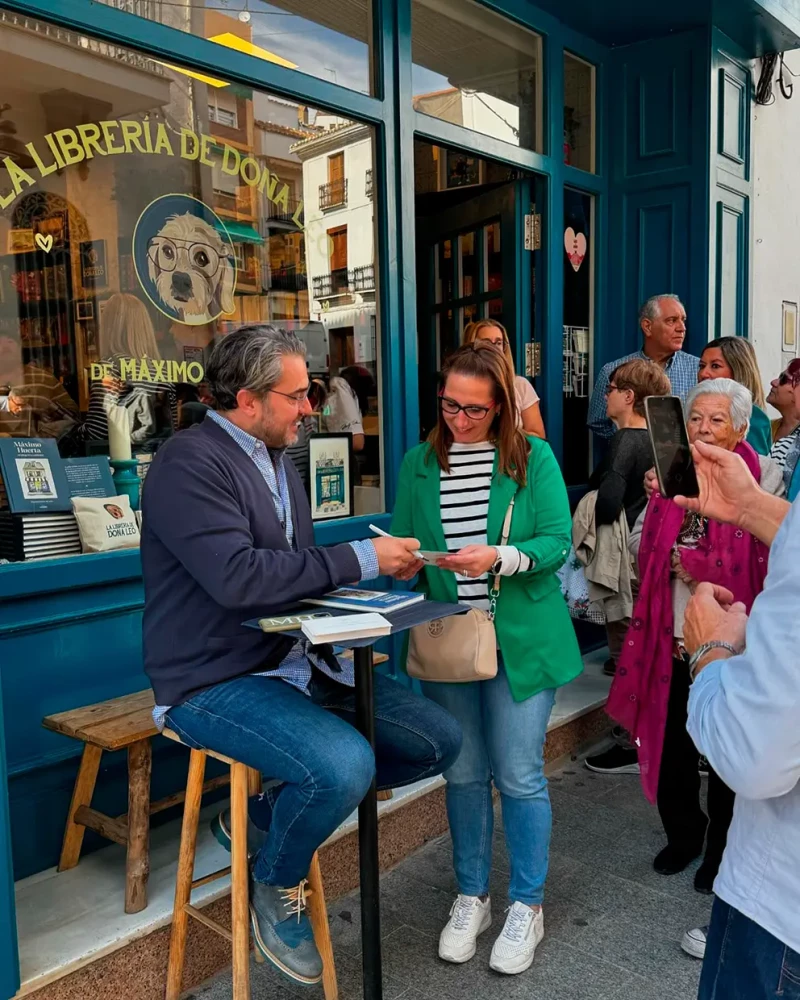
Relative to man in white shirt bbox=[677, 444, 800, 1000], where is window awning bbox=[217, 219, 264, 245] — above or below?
above

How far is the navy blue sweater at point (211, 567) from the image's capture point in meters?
2.16

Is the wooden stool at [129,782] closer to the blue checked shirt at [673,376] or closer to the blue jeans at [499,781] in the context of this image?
the blue jeans at [499,781]

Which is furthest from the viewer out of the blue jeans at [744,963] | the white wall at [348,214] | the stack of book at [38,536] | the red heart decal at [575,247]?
the red heart decal at [575,247]

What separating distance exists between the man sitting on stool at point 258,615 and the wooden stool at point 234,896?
0.05 metres

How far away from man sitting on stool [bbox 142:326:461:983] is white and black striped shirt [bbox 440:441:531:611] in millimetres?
351

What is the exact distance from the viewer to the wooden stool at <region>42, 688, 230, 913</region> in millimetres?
2549

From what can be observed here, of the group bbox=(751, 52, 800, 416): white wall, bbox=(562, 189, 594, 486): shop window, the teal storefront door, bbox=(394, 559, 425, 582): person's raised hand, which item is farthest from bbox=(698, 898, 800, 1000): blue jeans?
bbox=(751, 52, 800, 416): white wall

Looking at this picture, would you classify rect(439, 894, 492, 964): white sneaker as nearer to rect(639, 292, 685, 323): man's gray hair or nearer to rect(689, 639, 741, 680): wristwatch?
rect(689, 639, 741, 680): wristwatch

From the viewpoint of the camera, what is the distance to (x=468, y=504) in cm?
277

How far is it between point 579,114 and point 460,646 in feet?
12.4

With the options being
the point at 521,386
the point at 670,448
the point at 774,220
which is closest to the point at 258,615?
the point at 670,448

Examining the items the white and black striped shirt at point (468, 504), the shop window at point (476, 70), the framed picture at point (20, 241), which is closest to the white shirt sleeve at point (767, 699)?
the white and black striped shirt at point (468, 504)

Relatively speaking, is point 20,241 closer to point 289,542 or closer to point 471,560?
point 289,542

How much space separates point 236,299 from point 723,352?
2205mm
